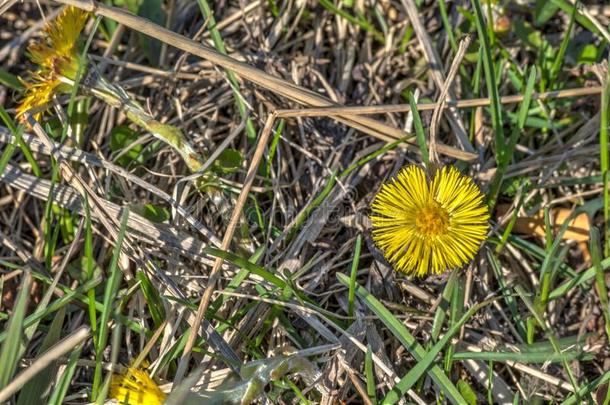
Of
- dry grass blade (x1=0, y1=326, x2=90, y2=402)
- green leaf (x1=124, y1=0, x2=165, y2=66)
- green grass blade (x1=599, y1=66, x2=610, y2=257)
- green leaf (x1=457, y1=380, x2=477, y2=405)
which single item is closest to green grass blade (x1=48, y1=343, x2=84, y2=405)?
dry grass blade (x1=0, y1=326, x2=90, y2=402)

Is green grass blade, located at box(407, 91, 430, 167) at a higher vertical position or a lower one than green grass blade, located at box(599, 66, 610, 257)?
lower

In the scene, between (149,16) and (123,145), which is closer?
(123,145)

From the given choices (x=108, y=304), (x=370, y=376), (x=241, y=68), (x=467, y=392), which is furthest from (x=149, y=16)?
(x=467, y=392)

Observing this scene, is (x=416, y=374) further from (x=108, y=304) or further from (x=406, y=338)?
(x=108, y=304)

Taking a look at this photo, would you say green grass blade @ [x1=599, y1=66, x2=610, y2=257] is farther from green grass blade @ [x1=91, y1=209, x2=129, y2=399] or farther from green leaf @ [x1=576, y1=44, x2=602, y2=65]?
green grass blade @ [x1=91, y1=209, x2=129, y2=399]

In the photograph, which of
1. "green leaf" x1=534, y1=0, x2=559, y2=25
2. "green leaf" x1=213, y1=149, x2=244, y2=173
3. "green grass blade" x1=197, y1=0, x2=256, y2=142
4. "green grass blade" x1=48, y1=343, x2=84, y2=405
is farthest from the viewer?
"green leaf" x1=534, y1=0, x2=559, y2=25

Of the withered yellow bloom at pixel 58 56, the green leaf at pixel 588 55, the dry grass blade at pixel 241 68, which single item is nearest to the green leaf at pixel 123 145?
the withered yellow bloom at pixel 58 56

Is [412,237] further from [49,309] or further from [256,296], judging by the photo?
[49,309]

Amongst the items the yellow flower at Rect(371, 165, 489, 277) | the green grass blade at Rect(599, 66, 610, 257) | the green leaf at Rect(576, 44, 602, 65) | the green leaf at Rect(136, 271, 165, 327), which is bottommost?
the green leaf at Rect(136, 271, 165, 327)

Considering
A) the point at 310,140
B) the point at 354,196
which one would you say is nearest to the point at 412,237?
the point at 354,196
